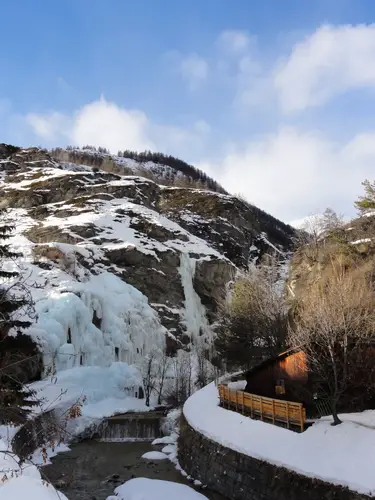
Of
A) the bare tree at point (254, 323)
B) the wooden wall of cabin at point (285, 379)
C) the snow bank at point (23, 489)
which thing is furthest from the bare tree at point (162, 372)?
the snow bank at point (23, 489)

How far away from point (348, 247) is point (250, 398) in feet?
58.2

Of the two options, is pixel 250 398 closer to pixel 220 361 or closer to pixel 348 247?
pixel 348 247

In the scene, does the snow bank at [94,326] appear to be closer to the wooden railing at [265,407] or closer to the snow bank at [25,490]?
the wooden railing at [265,407]

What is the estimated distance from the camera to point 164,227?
55.8 metres

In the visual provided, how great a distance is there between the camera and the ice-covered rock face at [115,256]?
33.5 meters

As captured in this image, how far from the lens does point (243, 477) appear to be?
54.8ft

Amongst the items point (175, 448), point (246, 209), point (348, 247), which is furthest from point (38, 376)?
point (246, 209)

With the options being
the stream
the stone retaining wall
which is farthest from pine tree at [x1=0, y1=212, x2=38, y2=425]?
the stone retaining wall

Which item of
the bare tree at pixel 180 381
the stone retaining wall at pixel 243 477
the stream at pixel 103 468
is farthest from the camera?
the bare tree at pixel 180 381

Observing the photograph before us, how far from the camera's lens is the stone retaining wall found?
13664 millimetres

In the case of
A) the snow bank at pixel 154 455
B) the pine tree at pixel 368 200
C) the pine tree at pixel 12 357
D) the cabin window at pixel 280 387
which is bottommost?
the snow bank at pixel 154 455

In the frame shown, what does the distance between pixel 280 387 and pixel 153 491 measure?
25.7ft

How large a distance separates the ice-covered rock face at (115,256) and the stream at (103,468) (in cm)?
663

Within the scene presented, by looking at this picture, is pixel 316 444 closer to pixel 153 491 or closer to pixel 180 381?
pixel 153 491
